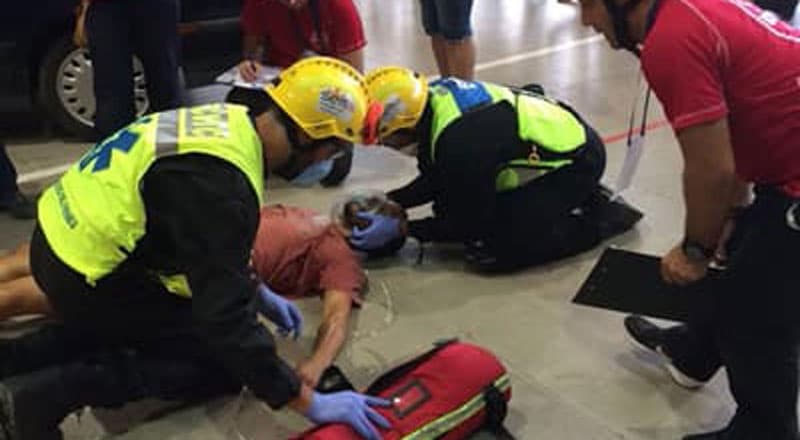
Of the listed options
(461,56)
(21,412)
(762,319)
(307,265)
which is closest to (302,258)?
(307,265)

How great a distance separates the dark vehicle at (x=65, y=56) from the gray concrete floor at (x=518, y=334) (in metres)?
0.18

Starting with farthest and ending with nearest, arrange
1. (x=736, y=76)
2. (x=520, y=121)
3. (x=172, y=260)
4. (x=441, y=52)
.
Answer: (x=441, y=52)
(x=520, y=121)
(x=172, y=260)
(x=736, y=76)

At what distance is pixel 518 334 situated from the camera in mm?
2828

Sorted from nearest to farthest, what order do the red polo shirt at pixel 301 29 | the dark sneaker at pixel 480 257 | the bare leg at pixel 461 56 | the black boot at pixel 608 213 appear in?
1. the dark sneaker at pixel 480 257
2. the black boot at pixel 608 213
3. the red polo shirt at pixel 301 29
4. the bare leg at pixel 461 56

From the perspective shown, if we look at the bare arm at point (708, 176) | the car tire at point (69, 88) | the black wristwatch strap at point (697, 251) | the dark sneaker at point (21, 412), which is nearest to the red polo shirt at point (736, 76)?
the bare arm at point (708, 176)

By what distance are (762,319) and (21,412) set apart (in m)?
1.66

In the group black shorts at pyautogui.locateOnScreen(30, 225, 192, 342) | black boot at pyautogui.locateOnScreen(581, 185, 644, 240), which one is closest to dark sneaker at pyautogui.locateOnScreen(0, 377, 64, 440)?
black shorts at pyautogui.locateOnScreen(30, 225, 192, 342)

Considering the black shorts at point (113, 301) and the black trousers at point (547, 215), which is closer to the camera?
the black shorts at point (113, 301)

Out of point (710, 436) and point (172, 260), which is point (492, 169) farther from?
point (172, 260)

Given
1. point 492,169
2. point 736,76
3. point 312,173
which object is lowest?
point 492,169

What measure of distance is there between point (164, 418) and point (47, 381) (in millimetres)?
369

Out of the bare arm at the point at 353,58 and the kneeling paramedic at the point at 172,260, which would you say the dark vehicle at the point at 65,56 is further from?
the kneeling paramedic at the point at 172,260

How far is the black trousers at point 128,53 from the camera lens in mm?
3215

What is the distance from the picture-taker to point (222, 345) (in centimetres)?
190
